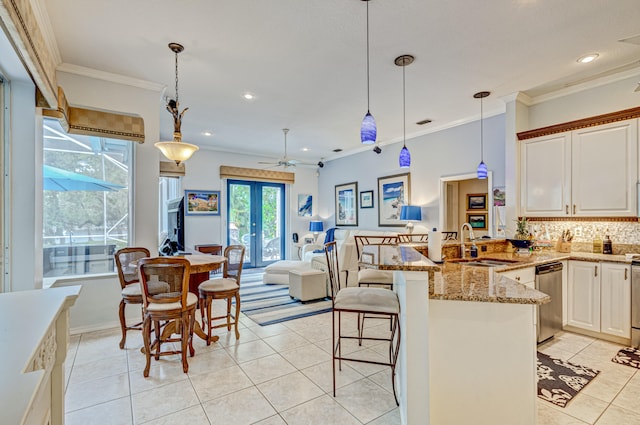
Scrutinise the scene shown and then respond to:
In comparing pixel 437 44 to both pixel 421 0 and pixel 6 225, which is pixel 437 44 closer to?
pixel 421 0

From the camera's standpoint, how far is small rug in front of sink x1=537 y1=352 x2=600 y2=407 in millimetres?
2191

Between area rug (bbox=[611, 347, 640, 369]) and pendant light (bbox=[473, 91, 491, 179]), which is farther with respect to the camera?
pendant light (bbox=[473, 91, 491, 179])

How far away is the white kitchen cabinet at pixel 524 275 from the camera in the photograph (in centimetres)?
277

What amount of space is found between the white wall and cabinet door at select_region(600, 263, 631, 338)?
68.8 inches

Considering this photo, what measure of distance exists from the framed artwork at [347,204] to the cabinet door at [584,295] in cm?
439

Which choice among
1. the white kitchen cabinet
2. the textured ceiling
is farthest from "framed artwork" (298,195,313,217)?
the white kitchen cabinet

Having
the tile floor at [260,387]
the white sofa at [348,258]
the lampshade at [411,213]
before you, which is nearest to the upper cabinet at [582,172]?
the tile floor at [260,387]

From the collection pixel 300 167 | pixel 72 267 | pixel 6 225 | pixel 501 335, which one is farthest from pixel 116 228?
pixel 300 167

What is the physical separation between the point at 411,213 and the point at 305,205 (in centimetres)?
352

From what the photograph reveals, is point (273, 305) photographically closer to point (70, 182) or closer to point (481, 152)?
point (70, 182)

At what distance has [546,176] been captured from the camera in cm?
383

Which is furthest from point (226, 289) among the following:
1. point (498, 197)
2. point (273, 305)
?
point (498, 197)

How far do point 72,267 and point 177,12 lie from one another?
2924 mm

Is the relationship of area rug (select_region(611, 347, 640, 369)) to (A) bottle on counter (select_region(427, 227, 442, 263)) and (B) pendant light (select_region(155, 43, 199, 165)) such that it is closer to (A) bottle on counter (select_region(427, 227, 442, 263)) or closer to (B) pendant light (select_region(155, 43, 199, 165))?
(A) bottle on counter (select_region(427, 227, 442, 263))
